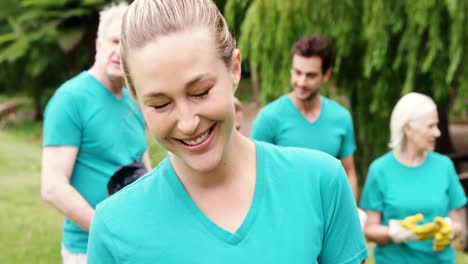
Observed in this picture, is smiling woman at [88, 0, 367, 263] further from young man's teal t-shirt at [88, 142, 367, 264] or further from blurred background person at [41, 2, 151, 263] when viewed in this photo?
blurred background person at [41, 2, 151, 263]

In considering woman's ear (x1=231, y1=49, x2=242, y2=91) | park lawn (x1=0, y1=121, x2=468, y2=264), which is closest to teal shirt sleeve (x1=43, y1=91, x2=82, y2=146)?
woman's ear (x1=231, y1=49, x2=242, y2=91)

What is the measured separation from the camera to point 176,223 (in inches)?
66.0

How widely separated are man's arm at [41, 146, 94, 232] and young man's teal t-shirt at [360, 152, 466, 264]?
1.88m

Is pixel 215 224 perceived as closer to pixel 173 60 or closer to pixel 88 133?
pixel 173 60

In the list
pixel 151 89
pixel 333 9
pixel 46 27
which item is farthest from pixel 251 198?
pixel 46 27

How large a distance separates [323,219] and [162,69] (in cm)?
53

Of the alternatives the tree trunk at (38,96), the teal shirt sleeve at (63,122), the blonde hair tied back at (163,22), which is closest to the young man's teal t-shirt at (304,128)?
the teal shirt sleeve at (63,122)

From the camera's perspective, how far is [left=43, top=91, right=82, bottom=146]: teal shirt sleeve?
3494mm

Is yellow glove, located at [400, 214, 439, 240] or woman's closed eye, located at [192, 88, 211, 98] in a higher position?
woman's closed eye, located at [192, 88, 211, 98]

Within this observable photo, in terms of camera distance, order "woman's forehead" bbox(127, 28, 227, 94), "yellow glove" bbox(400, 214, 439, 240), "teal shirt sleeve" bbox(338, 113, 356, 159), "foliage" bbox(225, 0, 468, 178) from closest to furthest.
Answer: "woman's forehead" bbox(127, 28, 227, 94) < "yellow glove" bbox(400, 214, 439, 240) < "teal shirt sleeve" bbox(338, 113, 356, 159) < "foliage" bbox(225, 0, 468, 178)

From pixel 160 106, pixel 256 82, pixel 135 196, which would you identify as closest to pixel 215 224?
pixel 135 196

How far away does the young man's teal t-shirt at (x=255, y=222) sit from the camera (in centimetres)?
165

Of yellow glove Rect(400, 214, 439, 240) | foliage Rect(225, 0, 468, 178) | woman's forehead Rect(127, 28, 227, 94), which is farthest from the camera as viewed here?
foliage Rect(225, 0, 468, 178)

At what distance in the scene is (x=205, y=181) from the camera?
1742 millimetres
